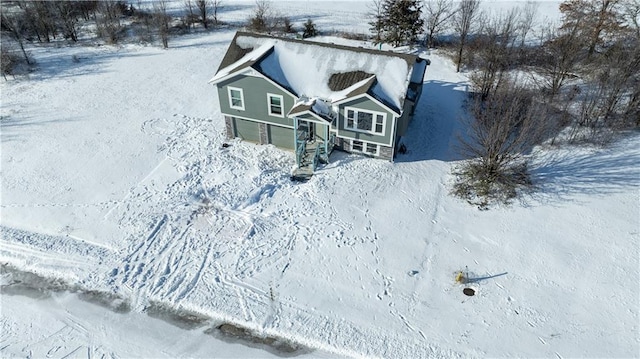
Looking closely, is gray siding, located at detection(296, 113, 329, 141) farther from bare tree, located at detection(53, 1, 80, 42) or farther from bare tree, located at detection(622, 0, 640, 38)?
bare tree, located at detection(53, 1, 80, 42)

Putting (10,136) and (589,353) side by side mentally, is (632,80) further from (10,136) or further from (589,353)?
(10,136)

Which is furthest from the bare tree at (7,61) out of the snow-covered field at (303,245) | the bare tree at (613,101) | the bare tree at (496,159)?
the bare tree at (613,101)

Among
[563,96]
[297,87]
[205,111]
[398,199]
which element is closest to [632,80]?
[563,96]

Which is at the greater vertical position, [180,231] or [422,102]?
[422,102]

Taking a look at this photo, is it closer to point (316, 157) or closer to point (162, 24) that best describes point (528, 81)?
point (316, 157)

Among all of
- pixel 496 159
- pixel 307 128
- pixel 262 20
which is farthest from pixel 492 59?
pixel 262 20
